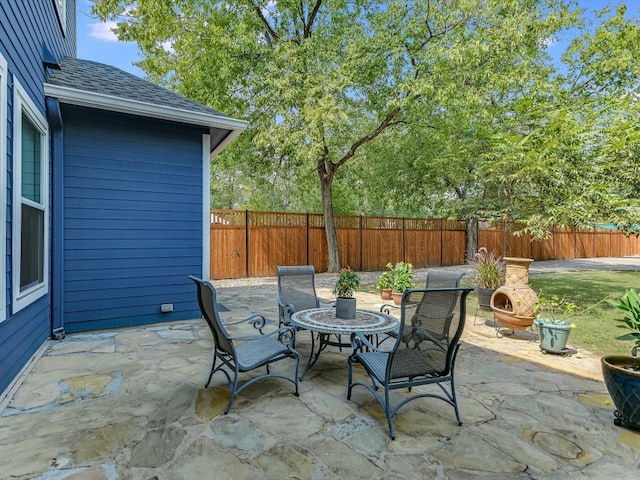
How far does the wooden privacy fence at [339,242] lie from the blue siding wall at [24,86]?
584 cm

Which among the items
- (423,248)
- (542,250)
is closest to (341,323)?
(423,248)

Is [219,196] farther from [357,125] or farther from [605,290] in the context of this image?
[605,290]

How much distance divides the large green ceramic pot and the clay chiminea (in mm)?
1974

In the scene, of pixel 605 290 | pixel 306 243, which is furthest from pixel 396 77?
pixel 605 290

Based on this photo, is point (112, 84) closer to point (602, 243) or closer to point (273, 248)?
point (273, 248)

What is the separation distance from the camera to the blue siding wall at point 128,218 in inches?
180

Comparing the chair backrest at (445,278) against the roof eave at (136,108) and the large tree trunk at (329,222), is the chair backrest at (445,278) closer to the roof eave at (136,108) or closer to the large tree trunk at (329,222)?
the roof eave at (136,108)

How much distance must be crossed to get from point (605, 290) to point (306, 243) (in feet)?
25.1

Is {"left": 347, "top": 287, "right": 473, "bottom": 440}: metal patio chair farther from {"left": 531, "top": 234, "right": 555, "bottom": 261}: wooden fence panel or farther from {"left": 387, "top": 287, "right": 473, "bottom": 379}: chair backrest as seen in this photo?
{"left": 531, "top": 234, "right": 555, "bottom": 261}: wooden fence panel

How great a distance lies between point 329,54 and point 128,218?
632 centimetres

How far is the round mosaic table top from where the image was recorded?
9.64 ft

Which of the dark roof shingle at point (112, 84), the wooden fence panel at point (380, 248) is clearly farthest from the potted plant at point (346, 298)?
the wooden fence panel at point (380, 248)

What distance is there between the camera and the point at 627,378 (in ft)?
7.58

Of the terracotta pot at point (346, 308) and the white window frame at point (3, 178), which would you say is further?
the terracotta pot at point (346, 308)
